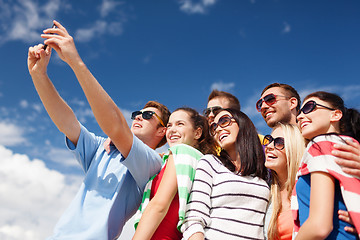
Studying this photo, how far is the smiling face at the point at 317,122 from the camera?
3.45m

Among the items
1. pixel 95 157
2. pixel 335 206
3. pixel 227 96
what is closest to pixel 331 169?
pixel 335 206

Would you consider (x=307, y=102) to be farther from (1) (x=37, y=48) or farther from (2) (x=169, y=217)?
(1) (x=37, y=48)

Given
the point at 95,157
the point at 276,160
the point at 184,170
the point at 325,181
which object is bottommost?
the point at 325,181

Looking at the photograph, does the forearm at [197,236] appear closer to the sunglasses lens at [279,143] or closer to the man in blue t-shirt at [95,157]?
the man in blue t-shirt at [95,157]

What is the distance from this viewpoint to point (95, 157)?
435 centimetres

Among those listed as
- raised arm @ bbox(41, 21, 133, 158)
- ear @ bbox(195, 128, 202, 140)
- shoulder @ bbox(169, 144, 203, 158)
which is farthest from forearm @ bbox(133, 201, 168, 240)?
ear @ bbox(195, 128, 202, 140)

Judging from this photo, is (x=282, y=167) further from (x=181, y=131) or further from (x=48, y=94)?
(x=48, y=94)

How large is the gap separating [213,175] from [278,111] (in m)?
3.16

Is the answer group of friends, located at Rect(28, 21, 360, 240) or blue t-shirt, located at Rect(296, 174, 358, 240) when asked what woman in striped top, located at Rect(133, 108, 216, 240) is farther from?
blue t-shirt, located at Rect(296, 174, 358, 240)

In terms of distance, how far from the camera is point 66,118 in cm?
423

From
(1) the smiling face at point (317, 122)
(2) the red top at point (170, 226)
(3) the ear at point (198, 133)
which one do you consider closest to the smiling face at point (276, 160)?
(1) the smiling face at point (317, 122)

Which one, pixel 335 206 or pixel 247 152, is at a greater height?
pixel 247 152

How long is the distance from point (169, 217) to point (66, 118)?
1904 mm

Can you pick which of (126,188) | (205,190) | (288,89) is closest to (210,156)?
(205,190)
